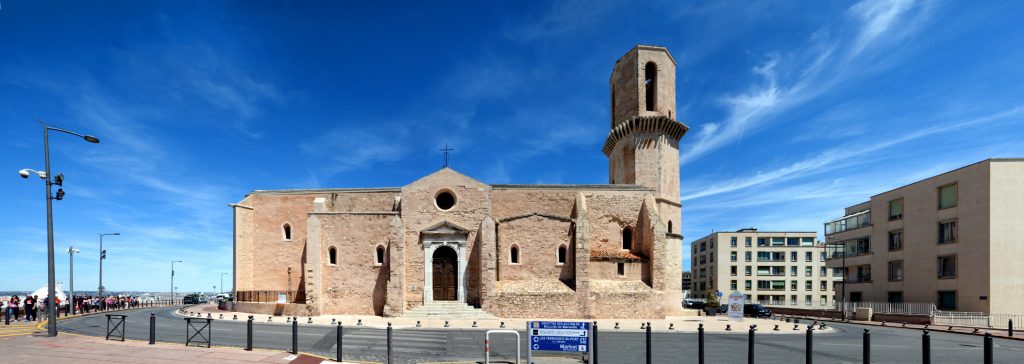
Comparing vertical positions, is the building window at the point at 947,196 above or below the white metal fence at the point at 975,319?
above

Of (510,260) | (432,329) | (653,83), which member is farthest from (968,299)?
(432,329)

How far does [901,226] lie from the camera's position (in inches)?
1303

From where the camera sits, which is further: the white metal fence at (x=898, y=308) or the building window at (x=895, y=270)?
the building window at (x=895, y=270)

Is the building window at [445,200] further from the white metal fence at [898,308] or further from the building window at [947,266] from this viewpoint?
the building window at [947,266]

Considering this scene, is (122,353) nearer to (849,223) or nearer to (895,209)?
(895,209)

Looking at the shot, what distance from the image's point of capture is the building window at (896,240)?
1312 inches

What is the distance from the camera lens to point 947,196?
29203mm

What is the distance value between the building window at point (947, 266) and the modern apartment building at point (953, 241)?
0.17 feet

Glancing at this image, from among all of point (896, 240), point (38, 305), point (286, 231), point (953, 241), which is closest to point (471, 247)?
point (286, 231)

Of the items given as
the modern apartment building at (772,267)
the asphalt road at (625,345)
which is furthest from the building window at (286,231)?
the modern apartment building at (772,267)

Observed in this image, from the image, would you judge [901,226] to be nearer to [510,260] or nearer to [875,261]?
[875,261]

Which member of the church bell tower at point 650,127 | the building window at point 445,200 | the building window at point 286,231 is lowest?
the building window at point 286,231

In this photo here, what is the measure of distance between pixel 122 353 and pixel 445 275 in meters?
16.8

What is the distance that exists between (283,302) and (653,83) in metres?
26.3
